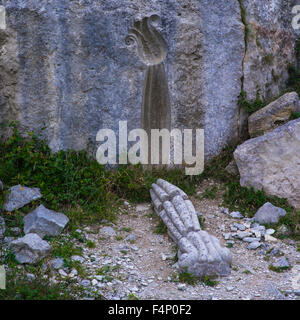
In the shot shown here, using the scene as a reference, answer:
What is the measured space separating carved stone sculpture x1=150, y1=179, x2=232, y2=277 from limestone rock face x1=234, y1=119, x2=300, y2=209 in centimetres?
113

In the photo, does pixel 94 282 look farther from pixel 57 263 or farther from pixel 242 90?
pixel 242 90

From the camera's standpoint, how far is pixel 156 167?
711cm

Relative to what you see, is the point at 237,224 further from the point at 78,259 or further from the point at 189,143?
the point at 78,259

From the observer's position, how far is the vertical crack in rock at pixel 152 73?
6789mm

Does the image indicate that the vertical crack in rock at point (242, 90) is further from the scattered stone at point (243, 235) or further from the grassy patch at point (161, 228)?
the grassy patch at point (161, 228)

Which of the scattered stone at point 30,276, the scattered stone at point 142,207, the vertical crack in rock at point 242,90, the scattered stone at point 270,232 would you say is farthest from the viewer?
the vertical crack in rock at point 242,90

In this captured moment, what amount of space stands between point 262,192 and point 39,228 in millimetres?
3034

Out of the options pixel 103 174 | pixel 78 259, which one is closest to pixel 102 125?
pixel 103 174

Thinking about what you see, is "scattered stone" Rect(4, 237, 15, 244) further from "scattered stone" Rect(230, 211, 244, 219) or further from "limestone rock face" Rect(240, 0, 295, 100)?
"limestone rock face" Rect(240, 0, 295, 100)

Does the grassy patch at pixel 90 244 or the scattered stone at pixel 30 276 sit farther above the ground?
the grassy patch at pixel 90 244

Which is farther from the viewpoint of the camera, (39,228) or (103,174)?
(103,174)

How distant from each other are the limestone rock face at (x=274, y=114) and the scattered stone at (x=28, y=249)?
3750 mm

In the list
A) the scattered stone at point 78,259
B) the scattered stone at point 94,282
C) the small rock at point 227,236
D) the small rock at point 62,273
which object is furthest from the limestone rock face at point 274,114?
the small rock at point 62,273

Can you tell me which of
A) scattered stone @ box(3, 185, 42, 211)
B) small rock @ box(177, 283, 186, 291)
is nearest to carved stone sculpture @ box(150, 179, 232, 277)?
small rock @ box(177, 283, 186, 291)
